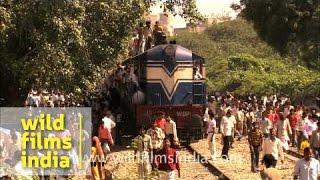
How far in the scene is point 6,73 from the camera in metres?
16.0

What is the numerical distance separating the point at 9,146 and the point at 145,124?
8.00m

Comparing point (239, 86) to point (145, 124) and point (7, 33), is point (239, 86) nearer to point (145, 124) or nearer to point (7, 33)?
point (145, 124)

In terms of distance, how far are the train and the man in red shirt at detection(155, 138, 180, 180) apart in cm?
863

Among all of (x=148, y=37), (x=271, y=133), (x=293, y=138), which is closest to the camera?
(x=271, y=133)

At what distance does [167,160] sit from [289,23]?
26962 millimetres

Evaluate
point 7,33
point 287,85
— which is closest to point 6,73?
point 7,33

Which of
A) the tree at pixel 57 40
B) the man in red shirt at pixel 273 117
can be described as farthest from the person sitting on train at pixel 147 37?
the man in red shirt at pixel 273 117

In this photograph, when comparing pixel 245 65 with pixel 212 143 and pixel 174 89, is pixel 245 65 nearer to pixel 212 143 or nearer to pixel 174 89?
pixel 174 89

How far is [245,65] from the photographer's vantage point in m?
59.0

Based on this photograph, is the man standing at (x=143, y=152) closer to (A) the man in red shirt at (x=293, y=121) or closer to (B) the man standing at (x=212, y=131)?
(B) the man standing at (x=212, y=131)

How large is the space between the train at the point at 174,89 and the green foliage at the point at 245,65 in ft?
62.8

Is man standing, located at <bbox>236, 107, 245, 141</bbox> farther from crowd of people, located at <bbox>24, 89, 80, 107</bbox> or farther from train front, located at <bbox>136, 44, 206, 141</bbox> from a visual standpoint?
crowd of people, located at <bbox>24, 89, 80, 107</bbox>

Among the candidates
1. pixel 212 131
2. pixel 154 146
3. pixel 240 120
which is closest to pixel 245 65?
pixel 240 120

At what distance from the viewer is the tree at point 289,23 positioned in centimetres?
3644
